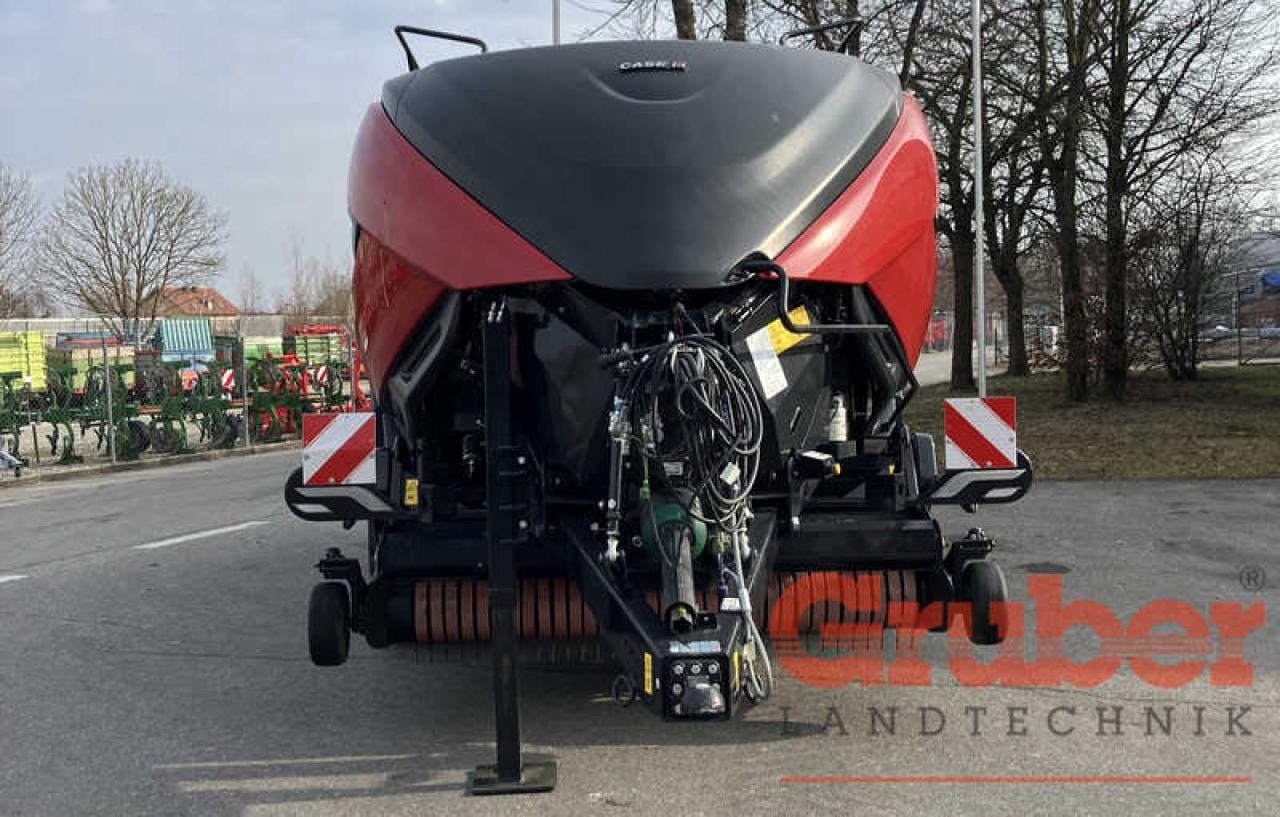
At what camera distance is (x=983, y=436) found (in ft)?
17.7

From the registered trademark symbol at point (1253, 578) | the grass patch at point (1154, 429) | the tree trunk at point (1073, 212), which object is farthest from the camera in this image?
the tree trunk at point (1073, 212)

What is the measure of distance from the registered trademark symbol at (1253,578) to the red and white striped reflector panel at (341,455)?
5.29 metres

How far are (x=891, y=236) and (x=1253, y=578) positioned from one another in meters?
4.62

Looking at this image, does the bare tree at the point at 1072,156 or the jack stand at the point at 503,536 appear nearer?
the jack stand at the point at 503,536

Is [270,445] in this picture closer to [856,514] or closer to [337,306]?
[856,514]

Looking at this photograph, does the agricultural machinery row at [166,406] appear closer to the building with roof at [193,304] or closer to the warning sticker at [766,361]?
the warning sticker at [766,361]

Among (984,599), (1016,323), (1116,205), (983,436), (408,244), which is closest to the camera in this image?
(408,244)

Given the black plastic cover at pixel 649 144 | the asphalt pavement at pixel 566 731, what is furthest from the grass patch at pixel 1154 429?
the black plastic cover at pixel 649 144

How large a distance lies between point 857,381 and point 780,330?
0.68 meters

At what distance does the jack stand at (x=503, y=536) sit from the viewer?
4223 mm

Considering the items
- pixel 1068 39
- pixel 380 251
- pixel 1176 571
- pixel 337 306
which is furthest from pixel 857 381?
pixel 337 306

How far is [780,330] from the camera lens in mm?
4328

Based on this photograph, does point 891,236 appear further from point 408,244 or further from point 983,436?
point 408,244

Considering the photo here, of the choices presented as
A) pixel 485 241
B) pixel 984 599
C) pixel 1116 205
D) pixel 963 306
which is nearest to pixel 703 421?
pixel 485 241
